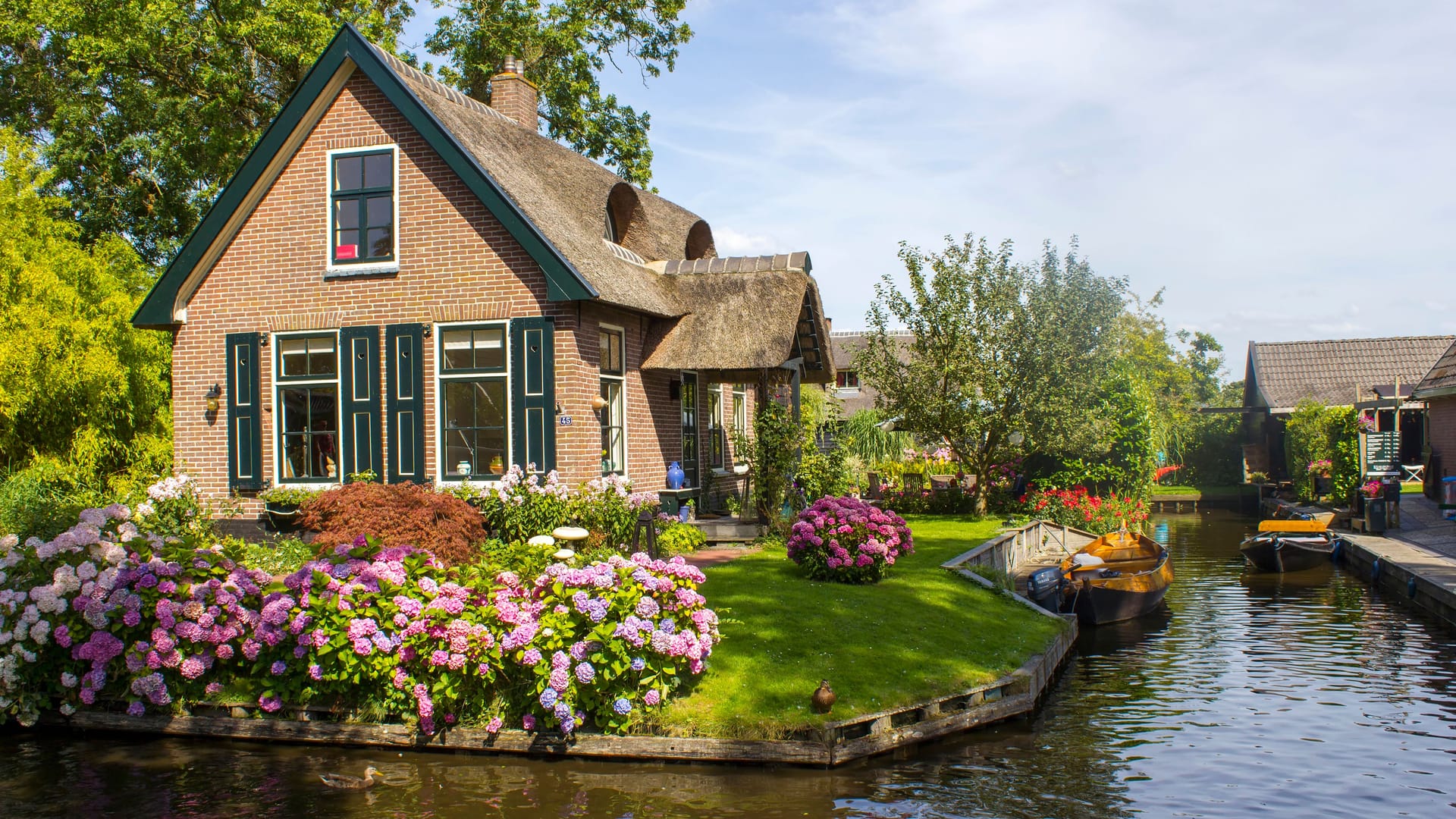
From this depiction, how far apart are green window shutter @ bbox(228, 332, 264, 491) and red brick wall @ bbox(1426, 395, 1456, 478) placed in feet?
89.4

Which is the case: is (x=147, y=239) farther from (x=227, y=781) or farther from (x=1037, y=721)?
(x=1037, y=721)

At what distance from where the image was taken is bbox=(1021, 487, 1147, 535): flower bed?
2153cm

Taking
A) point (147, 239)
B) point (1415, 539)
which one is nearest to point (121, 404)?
point (147, 239)

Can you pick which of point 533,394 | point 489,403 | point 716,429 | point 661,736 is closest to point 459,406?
point 489,403

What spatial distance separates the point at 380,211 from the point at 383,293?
1268mm

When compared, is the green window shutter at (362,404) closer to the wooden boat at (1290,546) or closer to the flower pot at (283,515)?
A: the flower pot at (283,515)

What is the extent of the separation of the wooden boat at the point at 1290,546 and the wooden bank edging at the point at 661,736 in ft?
43.2

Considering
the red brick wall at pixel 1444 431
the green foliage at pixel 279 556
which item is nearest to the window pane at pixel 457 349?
the green foliage at pixel 279 556

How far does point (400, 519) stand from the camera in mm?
12312

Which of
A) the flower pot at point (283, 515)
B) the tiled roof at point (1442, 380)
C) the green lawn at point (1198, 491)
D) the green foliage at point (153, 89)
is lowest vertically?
the green lawn at point (1198, 491)

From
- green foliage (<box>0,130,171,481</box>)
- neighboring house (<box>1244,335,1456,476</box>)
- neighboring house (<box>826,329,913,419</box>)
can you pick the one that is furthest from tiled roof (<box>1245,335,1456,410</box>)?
green foliage (<box>0,130,171,481</box>)

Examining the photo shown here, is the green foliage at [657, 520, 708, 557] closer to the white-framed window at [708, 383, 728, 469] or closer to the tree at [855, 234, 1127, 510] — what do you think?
the white-framed window at [708, 383, 728, 469]

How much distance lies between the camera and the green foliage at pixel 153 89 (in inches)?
934

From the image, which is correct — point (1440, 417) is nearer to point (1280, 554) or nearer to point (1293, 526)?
point (1293, 526)
